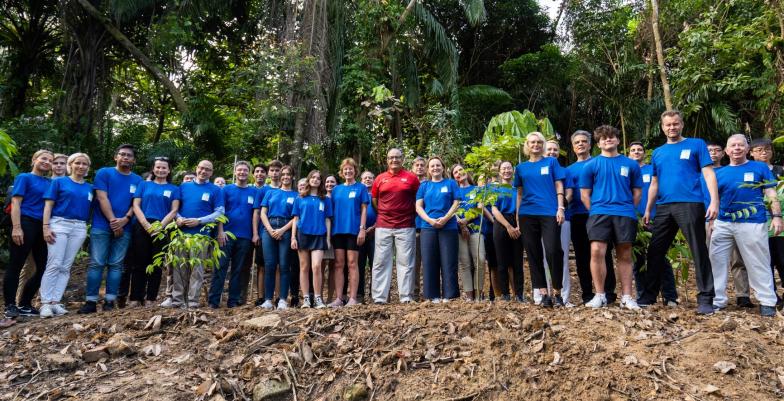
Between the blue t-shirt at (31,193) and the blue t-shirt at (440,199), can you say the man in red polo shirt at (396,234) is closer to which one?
the blue t-shirt at (440,199)

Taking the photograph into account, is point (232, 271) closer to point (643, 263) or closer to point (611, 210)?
point (611, 210)

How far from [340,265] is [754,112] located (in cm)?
1125

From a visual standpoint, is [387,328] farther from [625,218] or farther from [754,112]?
[754,112]

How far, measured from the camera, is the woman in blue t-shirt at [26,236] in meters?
5.02

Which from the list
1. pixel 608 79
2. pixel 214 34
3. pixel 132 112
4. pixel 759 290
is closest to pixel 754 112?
pixel 608 79

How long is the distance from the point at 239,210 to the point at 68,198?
1.60 m

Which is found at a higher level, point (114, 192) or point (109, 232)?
point (114, 192)

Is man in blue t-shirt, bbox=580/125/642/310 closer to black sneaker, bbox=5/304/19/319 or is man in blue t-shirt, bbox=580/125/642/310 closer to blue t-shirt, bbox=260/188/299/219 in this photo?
blue t-shirt, bbox=260/188/299/219

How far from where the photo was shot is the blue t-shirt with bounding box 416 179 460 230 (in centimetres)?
526

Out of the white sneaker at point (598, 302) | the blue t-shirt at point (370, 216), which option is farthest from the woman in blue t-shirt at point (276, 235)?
the white sneaker at point (598, 302)

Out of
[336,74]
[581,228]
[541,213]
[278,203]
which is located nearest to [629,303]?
[581,228]

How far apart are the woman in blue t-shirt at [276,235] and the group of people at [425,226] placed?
15 millimetres

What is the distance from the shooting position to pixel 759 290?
4262mm

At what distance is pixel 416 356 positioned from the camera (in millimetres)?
3441
